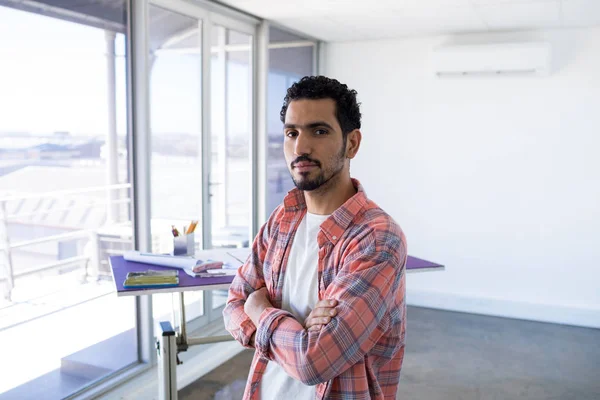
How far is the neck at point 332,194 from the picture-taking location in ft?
4.60

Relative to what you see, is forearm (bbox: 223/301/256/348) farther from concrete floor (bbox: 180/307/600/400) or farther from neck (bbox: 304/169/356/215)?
concrete floor (bbox: 180/307/600/400)

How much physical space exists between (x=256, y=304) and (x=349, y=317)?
0.96 feet

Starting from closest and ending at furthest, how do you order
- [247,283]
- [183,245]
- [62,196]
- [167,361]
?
1. [247,283]
2. [167,361]
3. [183,245]
4. [62,196]

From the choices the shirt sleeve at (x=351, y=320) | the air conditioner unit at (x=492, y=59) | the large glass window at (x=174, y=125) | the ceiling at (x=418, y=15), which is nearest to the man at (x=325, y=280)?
the shirt sleeve at (x=351, y=320)

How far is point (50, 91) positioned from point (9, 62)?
0.91 ft

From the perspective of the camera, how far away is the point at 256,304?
1414 millimetres

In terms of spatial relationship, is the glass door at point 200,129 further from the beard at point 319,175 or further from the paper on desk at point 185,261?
the beard at point 319,175

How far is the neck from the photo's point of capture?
55.2 inches

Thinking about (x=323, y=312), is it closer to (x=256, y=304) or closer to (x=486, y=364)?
(x=256, y=304)

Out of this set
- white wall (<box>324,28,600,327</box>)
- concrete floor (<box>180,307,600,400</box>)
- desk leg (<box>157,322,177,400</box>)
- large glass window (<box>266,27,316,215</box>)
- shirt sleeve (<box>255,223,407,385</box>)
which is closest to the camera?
shirt sleeve (<box>255,223,407,385</box>)

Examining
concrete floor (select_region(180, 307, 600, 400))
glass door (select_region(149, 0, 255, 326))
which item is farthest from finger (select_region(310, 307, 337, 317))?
glass door (select_region(149, 0, 255, 326))

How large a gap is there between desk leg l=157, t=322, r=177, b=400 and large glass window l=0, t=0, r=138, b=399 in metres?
0.99

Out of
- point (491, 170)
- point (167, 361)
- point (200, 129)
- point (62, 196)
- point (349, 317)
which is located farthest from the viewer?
point (491, 170)

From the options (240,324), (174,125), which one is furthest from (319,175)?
(174,125)
